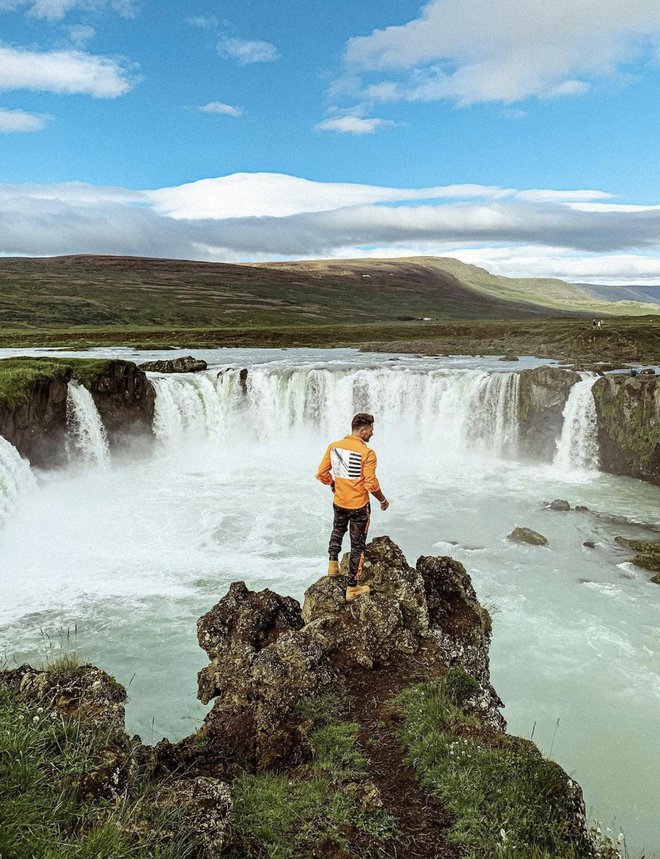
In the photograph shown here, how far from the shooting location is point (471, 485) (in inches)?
1340

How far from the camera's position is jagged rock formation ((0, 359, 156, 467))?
32719 mm

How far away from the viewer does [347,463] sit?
33.4 ft

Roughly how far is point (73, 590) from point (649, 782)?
17.4 metres

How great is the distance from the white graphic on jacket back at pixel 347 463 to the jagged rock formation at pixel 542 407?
32.2 meters

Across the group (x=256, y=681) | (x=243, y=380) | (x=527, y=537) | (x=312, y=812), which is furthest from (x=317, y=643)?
(x=243, y=380)

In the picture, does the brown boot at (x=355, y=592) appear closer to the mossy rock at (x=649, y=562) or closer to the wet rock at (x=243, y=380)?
the mossy rock at (x=649, y=562)

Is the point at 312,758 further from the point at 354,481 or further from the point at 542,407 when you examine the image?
the point at 542,407

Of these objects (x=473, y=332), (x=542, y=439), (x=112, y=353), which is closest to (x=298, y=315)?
(x=473, y=332)

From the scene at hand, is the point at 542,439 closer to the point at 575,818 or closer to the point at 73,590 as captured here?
the point at 73,590

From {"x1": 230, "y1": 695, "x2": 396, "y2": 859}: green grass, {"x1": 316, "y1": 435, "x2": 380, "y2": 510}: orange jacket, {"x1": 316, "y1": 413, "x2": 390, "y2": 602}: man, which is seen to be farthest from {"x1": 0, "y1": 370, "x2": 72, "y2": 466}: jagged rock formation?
{"x1": 230, "y1": 695, "x2": 396, "y2": 859}: green grass

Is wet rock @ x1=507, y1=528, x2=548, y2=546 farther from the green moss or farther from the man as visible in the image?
the green moss

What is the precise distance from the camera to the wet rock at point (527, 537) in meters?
24.1

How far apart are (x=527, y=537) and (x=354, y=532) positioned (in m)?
15.8

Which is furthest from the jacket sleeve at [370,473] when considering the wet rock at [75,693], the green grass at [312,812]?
the wet rock at [75,693]
